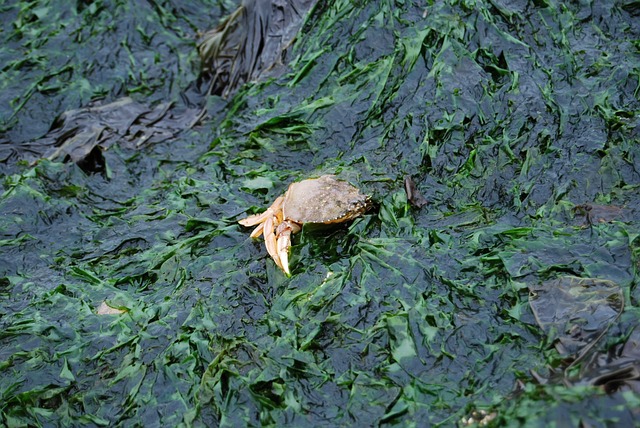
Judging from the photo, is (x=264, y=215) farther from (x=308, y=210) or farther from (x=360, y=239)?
(x=360, y=239)

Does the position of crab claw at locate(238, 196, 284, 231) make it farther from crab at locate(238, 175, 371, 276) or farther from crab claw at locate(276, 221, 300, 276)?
crab claw at locate(276, 221, 300, 276)

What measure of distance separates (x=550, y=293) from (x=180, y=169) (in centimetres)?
256

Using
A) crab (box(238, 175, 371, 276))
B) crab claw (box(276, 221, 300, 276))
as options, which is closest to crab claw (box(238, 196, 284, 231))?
crab (box(238, 175, 371, 276))

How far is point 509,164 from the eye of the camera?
3.33m

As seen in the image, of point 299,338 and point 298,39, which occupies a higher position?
point 298,39

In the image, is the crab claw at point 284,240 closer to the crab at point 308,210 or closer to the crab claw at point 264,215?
the crab at point 308,210

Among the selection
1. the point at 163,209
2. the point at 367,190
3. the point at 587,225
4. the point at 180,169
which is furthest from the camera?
the point at 180,169

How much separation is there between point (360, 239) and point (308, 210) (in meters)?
0.31

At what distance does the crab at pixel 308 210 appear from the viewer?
3180 mm

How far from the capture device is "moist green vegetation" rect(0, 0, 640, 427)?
8.00 feet

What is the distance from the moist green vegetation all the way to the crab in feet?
0.25

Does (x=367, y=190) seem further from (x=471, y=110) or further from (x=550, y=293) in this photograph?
(x=550, y=293)

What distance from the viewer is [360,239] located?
122 inches

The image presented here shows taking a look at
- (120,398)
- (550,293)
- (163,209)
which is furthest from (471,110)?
(120,398)
